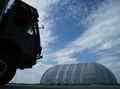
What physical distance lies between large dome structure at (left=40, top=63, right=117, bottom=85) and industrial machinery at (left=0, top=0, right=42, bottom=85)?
94.1m

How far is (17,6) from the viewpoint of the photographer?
7996 millimetres

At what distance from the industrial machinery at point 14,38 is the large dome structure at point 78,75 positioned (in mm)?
94111

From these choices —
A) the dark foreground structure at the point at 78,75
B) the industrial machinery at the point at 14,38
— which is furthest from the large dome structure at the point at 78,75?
the industrial machinery at the point at 14,38

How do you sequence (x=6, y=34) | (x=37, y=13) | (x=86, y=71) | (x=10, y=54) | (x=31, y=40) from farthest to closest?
(x=86, y=71) → (x=37, y=13) → (x=31, y=40) → (x=10, y=54) → (x=6, y=34)

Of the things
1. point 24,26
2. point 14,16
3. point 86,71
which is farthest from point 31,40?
point 86,71

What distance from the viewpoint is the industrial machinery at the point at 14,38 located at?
7.30 metres

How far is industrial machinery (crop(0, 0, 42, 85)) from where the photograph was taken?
730cm

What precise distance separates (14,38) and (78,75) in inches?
4044

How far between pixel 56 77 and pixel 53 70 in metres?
6.20

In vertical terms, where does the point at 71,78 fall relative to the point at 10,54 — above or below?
below

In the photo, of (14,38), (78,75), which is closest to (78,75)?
(78,75)

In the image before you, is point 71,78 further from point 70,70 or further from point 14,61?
point 14,61

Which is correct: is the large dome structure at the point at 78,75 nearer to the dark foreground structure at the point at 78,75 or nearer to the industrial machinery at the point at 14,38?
the dark foreground structure at the point at 78,75

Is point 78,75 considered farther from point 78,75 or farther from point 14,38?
point 14,38
